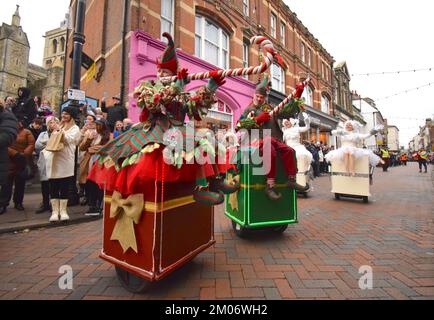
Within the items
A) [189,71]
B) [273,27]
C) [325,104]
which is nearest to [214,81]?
[189,71]

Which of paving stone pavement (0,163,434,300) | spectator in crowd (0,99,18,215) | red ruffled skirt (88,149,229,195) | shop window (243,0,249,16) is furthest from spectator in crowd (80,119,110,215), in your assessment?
shop window (243,0,249,16)

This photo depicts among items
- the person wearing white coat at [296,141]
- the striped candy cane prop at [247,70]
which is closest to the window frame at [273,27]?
the person wearing white coat at [296,141]

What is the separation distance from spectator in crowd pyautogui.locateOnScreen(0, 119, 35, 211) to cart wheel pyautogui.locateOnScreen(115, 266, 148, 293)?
3.75 meters

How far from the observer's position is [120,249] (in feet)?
6.51

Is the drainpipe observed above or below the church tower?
below

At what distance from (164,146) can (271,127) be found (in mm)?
2129

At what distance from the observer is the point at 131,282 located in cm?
204

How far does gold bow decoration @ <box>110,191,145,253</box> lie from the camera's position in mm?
1831

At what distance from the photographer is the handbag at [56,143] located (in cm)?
377

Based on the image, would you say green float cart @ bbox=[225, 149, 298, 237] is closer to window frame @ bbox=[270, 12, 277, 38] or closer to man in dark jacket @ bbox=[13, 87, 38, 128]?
man in dark jacket @ bbox=[13, 87, 38, 128]

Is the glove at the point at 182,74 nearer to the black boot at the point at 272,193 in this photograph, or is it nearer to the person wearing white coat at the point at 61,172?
the black boot at the point at 272,193

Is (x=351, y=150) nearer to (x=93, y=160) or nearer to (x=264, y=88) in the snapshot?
(x=264, y=88)

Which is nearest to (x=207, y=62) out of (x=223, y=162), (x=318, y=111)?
(x=223, y=162)
